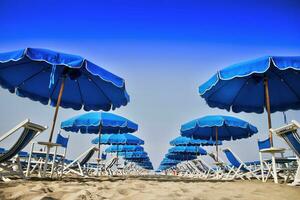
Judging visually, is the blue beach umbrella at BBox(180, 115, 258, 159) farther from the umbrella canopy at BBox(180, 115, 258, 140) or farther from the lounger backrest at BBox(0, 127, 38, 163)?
the lounger backrest at BBox(0, 127, 38, 163)

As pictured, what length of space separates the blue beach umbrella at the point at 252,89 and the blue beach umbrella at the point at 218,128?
944mm

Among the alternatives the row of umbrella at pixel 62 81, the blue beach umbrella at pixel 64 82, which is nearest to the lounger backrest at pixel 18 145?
the row of umbrella at pixel 62 81

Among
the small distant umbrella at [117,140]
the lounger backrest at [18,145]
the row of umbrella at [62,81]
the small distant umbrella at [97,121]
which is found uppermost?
the row of umbrella at [62,81]

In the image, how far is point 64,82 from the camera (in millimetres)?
5305

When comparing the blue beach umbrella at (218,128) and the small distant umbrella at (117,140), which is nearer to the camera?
the blue beach umbrella at (218,128)

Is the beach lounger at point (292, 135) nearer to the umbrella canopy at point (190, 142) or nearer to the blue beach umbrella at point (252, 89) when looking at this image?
the blue beach umbrella at point (252, 89)

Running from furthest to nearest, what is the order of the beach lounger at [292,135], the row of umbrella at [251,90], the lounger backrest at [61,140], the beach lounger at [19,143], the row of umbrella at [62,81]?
the lounger backrest at [61,140] < the row of umbrella at [251,90] < the row of umbrella at [62,81] < the beach lounger at [19,143] < the beach lounger at [292,135]

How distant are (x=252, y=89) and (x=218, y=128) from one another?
12.7ft

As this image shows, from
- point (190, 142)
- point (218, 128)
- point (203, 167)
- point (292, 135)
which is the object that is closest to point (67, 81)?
point (292, 135)

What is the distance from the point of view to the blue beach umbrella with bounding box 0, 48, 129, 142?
4.18 metres

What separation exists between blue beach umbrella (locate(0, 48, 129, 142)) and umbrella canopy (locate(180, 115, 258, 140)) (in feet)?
9.41

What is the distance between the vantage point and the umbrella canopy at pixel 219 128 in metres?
7.09

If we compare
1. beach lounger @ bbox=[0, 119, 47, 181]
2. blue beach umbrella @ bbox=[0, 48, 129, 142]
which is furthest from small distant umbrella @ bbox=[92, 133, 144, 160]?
beach lounger @ bbox=[0, 119, 47, 181]

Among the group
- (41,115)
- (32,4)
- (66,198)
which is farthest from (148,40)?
(41,115)
